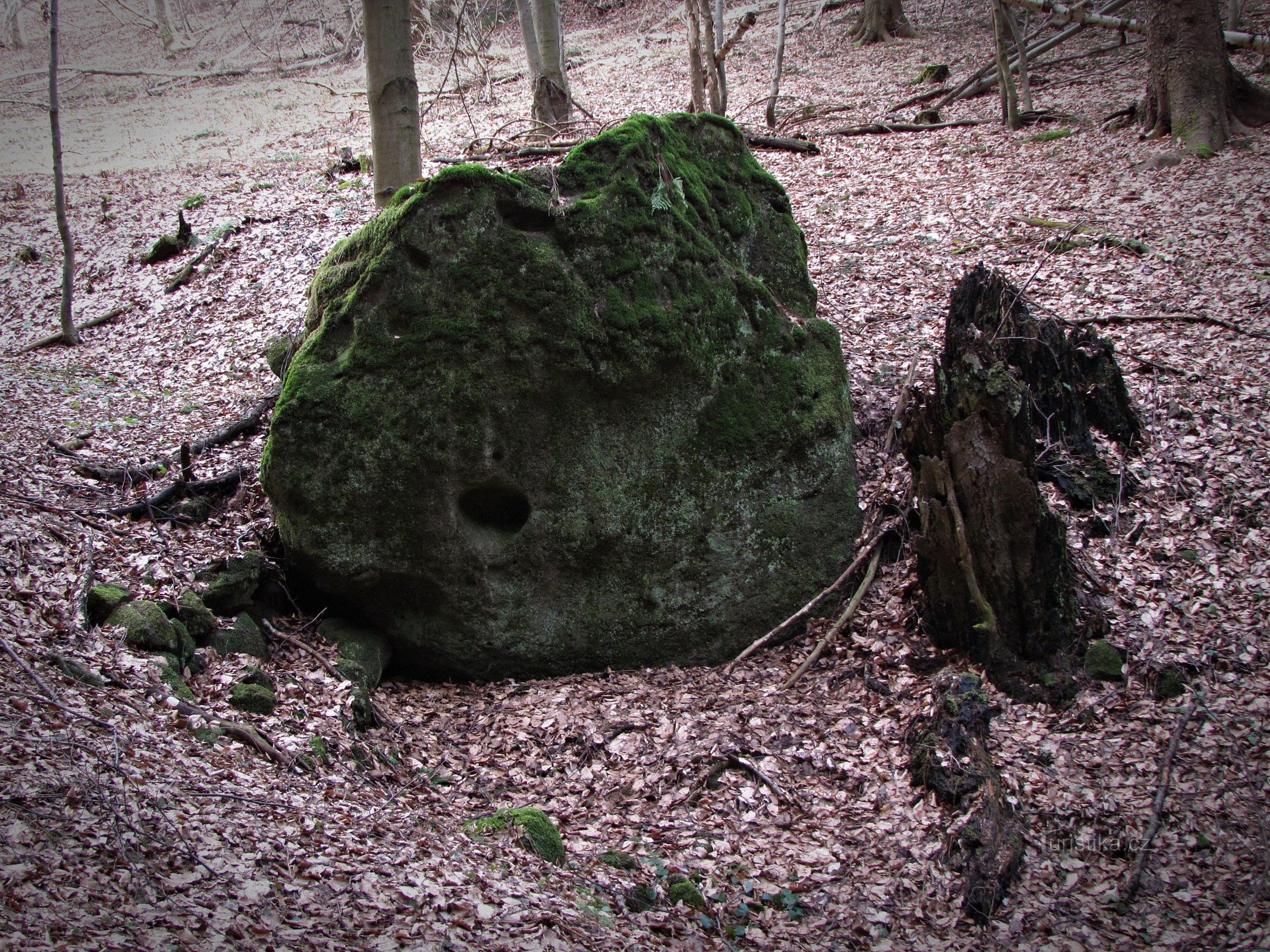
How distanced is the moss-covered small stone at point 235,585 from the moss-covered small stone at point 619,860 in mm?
2961

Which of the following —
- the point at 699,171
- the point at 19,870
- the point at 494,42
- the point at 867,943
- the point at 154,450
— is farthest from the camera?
the point at 494,42

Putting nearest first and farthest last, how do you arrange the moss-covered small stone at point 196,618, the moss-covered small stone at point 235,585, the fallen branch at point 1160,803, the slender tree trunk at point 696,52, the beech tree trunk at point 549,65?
the fallen branch at point 1160,803 < the moss-covered small stone at point 196,618 < the moss-covered small stone at point 235,585 < the slender tree trunk at point 696,52 < the beech tree trunk at point 549,65

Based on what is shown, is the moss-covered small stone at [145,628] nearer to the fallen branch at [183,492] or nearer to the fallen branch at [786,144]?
the fallen branch at [183,492]

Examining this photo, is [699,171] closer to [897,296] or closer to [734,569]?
[734,569]

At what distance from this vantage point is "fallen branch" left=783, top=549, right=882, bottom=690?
5.39m

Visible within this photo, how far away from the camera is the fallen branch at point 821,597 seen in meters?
5.68

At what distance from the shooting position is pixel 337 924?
2891 millimetres

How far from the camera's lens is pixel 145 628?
4477 millimetres

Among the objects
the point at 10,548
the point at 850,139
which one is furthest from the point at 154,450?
the point at 850,139

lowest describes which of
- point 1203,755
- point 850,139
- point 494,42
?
point 1203,755

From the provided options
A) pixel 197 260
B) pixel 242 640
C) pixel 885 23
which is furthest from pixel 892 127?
pixel 242 640

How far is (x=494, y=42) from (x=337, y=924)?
1225 inches

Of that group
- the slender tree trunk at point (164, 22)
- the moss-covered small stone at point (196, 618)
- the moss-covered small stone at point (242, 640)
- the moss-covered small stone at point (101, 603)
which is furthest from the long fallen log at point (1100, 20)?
the slender tree trunk at point (164, 22)

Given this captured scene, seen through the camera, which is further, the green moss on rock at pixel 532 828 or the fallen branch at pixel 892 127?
the fallen branch at pixel 892 127
